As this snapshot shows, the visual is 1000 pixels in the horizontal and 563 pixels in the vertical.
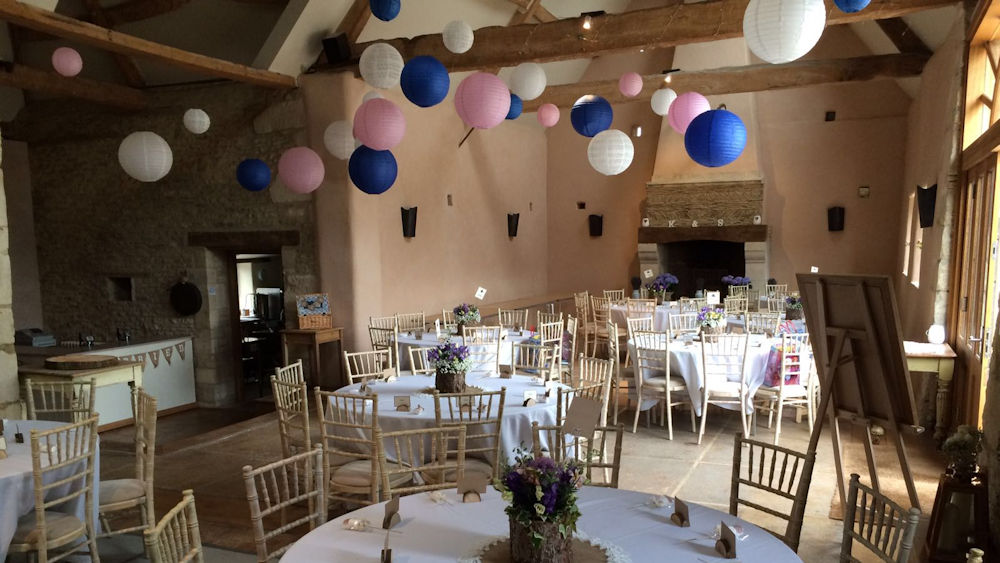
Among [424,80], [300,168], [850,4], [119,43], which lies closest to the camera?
[850,4]

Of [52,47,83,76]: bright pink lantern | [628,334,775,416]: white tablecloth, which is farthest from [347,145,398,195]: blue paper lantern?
[628,334,775,416]: white tablecloth

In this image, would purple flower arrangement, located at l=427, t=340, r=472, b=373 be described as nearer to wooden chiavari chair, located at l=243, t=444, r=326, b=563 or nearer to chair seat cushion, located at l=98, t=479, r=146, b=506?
wooden chiavari chair, located at l=243, t=444, r=326, b=563

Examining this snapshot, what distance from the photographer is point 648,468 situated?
16.2 ft

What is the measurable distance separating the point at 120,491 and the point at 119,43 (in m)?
4.19

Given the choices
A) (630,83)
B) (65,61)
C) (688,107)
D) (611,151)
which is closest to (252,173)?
(65,61)

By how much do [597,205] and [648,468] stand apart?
313 inches

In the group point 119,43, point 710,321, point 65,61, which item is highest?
point 119,43

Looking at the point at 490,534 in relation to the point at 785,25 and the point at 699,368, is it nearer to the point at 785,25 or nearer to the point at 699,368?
the point at 785,25

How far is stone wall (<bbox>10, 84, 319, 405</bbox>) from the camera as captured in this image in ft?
25.9

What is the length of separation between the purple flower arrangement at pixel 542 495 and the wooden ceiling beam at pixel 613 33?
19.2 ft

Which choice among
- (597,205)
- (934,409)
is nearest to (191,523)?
(934,409)

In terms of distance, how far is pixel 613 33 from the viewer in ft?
22.4

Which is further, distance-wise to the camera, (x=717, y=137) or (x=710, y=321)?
(x=710, y=321)

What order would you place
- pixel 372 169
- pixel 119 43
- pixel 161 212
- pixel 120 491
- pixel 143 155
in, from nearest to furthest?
pixel 120 491, pixel 143 155, pixel 119 43, pixel 372 169, pixel 161 212
